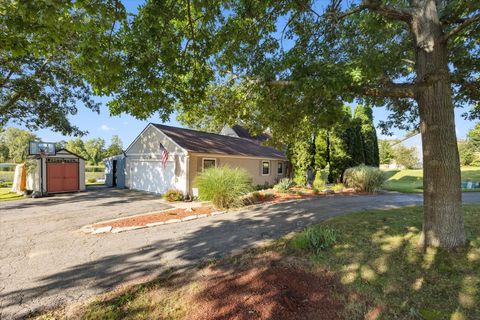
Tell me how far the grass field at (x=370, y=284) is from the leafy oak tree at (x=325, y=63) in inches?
24.0

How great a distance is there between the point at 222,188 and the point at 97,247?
5.11 m

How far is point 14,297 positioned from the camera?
11.8ft

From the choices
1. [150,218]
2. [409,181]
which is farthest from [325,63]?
[409,181]

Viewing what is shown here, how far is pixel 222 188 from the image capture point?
9.88 m

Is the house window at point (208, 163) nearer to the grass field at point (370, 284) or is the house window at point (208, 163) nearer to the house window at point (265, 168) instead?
the house window at point (265, 168)

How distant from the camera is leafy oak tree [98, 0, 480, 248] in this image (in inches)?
156

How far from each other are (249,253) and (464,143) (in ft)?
160

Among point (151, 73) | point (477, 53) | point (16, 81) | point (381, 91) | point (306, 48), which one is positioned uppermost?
point (16, 81)

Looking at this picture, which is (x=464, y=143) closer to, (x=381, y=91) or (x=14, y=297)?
(x=381, y=91)

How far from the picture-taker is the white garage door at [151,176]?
14.6m

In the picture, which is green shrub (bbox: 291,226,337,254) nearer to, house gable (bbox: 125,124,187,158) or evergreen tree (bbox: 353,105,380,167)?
house gable (bbox: 125,124,187,158)

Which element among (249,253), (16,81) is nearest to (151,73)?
(249,253)

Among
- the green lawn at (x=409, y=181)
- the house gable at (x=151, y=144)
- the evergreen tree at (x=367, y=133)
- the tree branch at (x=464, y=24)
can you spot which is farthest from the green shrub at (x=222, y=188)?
the evergreen tree at (x=367, y=133)

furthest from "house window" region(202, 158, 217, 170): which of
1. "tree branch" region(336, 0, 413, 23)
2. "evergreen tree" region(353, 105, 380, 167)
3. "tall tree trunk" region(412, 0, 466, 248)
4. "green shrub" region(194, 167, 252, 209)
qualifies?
"evergreen tree" region(353, 105, 380, 167)
